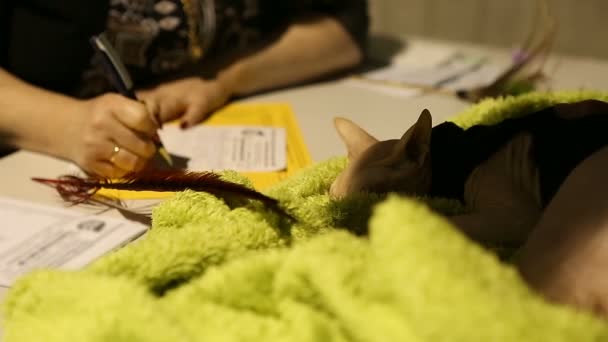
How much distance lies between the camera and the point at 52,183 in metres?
0.66

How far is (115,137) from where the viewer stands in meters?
0.66

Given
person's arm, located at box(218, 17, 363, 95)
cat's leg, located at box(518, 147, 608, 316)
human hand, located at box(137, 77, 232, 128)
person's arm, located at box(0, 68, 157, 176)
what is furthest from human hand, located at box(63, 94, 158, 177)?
cat's leg, located at box(518, 147, 608, 316)

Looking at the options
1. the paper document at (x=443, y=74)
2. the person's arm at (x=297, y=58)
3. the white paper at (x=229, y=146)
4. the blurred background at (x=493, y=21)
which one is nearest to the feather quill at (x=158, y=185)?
the white paper at (x=229, y=146)

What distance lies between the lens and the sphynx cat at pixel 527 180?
34 cm

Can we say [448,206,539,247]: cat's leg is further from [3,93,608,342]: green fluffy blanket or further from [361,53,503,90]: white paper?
[361,53,503,90]: white paper

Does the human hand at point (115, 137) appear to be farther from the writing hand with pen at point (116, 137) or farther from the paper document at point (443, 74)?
the paper document at point (443, 74)

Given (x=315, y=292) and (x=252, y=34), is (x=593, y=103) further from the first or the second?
(x=252, y=34)

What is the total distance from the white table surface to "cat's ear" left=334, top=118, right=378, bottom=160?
0.04 metres

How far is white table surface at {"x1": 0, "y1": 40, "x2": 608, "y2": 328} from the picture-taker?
0.67m

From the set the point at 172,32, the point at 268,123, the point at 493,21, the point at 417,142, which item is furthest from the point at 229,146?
the point at 493,21

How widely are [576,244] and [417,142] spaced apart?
167mm

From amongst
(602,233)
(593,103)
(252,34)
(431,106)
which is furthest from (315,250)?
(252,34)

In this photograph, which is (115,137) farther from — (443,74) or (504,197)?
(443,74)

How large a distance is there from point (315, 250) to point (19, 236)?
331mm
